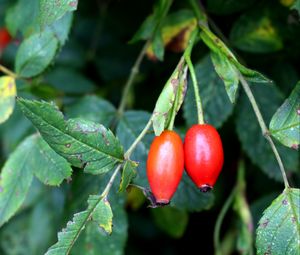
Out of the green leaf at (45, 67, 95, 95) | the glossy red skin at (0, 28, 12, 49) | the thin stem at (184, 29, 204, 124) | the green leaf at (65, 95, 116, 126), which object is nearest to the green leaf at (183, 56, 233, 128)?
the green leaf at (65, 95, 116, 126)

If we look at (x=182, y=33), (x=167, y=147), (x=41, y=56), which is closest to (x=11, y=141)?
(x=41, y=56)

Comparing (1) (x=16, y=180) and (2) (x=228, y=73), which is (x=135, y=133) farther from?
(2) (x=228, y=73)

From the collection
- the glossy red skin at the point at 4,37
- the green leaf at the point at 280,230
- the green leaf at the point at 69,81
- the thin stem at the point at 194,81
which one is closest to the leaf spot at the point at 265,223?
the green leaf at the point at 280,230

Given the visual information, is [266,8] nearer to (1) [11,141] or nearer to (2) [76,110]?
(2) [76,110]

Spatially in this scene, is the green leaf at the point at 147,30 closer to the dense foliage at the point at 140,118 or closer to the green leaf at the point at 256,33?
the dense foliage at the point at 140,118

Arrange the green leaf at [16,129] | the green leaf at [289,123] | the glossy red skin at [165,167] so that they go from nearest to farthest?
the glossy red skin at [165,167] → the green leaf at [289,123] → the green leaf at [16,129]

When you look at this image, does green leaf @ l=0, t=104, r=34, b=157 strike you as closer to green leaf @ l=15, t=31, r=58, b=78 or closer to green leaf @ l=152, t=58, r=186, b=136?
green leaf @ l=15, t=31, r=58, b=78
